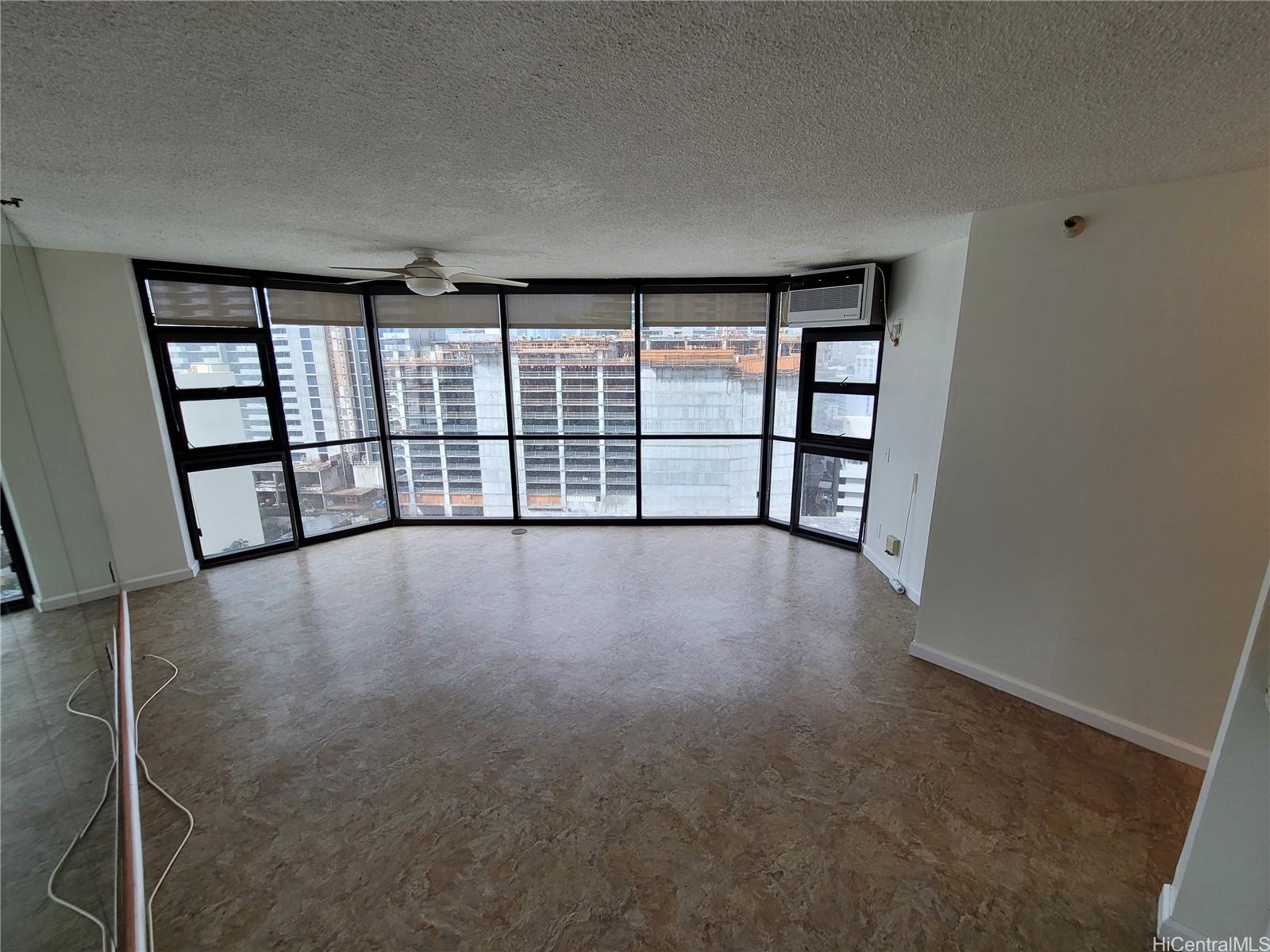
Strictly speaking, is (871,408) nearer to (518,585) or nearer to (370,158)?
(518,585)

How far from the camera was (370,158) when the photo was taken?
1769 mm

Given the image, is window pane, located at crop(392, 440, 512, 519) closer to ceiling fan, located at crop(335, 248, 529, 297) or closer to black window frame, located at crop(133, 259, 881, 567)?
black window frame, located at crop(133, 259, 881, 567)

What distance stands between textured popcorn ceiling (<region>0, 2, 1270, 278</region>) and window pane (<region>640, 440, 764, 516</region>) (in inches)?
113

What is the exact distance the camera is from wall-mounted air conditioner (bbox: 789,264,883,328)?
3822mm

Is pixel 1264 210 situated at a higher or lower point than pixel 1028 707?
higher

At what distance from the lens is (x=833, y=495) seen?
15.4 ft

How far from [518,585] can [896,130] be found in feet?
11.7

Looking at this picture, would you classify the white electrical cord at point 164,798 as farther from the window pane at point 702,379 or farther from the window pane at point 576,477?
the window pane at point 702,379

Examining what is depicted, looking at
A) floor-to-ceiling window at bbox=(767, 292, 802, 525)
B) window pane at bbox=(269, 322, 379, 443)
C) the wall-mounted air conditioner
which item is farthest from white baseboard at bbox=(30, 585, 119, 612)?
floor-to-ceiling window at bbox=(767, 292, 802, 525)

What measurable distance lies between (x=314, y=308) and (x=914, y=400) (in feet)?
16.7

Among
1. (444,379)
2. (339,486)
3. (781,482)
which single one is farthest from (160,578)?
(781,482)

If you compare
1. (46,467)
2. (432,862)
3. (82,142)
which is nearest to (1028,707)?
(432,862)

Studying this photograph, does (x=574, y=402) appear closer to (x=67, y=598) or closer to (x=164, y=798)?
(x=67, y=598)

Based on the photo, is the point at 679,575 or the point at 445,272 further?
the point at 679,575
